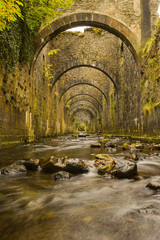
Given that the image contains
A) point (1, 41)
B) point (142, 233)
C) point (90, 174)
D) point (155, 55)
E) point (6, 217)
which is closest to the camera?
point (142, 233)

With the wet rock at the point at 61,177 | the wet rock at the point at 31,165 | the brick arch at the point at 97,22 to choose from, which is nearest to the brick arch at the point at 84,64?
the brick arch at the point at 97,22

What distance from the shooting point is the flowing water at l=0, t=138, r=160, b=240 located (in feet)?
3.25

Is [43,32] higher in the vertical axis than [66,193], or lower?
higher

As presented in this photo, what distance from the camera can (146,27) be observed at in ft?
28.1

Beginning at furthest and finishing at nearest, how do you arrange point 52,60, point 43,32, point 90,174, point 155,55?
point 52,60 < point 43,32 < point 155,55 < point 90,174

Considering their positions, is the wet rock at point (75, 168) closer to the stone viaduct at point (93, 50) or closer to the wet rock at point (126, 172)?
the wet rock at point (126, 172)

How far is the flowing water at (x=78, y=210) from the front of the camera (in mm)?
991

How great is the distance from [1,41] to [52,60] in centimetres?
1124

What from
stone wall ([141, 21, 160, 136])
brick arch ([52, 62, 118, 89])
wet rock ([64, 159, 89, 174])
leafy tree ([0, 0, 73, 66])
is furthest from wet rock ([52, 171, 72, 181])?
brick arch ([52, 62, 118, 89])

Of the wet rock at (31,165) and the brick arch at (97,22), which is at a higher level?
the brick arch at (97,22)

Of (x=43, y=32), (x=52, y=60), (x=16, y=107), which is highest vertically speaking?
(x=52, y=60)

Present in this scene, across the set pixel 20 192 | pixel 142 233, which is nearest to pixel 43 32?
pixel 20 192

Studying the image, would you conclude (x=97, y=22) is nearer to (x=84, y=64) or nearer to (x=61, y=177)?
(x=84, y=64)

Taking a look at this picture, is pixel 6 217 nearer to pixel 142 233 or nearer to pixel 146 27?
pixel 142 233
